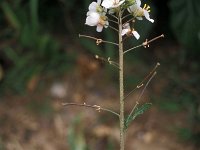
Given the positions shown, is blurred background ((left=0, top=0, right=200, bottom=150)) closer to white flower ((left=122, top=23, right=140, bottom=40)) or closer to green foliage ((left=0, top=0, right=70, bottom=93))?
green foliage ((left=0, top=0, right=70, bottom=93))

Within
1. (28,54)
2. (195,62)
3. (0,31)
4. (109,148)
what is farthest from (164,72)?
(0,31)

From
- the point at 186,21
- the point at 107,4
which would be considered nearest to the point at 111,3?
the point at 107,4

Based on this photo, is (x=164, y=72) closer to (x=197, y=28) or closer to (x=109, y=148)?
(x=197, y=28)

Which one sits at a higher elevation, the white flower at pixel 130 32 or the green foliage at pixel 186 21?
the green foliage at pixel 186 21

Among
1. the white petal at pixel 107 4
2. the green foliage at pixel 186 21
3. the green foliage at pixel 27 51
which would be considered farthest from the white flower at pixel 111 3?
the green foliage at pixel 27 51

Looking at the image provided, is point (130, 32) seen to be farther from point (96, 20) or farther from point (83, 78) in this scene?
point (83, 78)

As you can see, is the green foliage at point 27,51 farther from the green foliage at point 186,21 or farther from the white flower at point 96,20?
the white flower at point 96,20

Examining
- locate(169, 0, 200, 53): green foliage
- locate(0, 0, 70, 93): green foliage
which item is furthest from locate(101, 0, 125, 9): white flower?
locate(0, 0, 70, 93): green foliage
